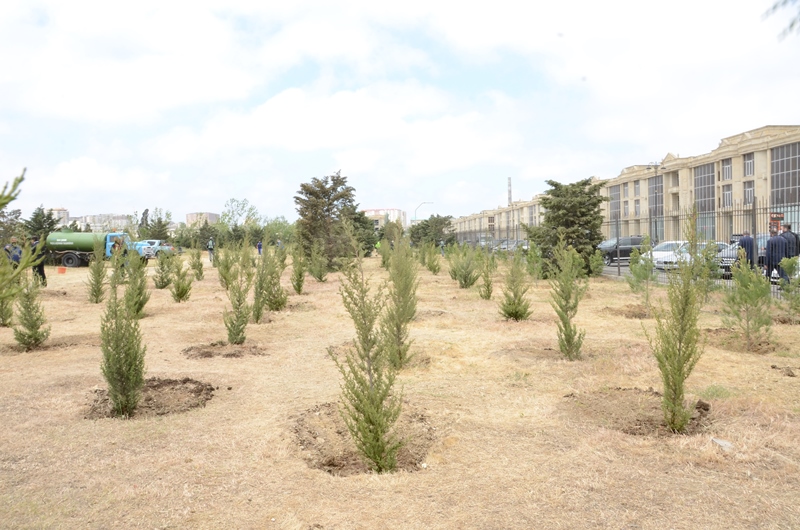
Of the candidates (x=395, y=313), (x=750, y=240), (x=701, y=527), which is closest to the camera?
(x=701, y=527)

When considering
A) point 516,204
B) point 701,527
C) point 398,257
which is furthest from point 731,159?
point 701,527

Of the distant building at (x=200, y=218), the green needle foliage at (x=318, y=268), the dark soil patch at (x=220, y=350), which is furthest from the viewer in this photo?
the distant building at (x=200, y=218)

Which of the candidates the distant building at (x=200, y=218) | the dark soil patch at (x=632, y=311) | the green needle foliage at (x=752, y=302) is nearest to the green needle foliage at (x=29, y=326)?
the green needle foliage at (x=752, y=302)

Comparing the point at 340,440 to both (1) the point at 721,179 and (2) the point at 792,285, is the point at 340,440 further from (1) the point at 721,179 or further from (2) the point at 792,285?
(1) the point at 721,179

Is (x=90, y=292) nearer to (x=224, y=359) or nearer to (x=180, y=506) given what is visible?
(x=224, y=359)

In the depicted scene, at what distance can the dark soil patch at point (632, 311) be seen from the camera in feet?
38.9

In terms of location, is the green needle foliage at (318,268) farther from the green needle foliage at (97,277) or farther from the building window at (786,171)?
the building window at (786,171)

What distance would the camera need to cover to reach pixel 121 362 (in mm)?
5676

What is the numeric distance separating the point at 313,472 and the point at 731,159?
56.8 m

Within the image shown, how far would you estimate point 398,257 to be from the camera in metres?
9.10

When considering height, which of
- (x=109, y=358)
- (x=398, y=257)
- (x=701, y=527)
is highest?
(x=398, y=257)

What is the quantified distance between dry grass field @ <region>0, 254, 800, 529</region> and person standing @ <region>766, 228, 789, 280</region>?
5826mm

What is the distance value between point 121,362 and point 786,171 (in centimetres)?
5202

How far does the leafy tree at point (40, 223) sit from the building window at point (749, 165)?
2089 inches
